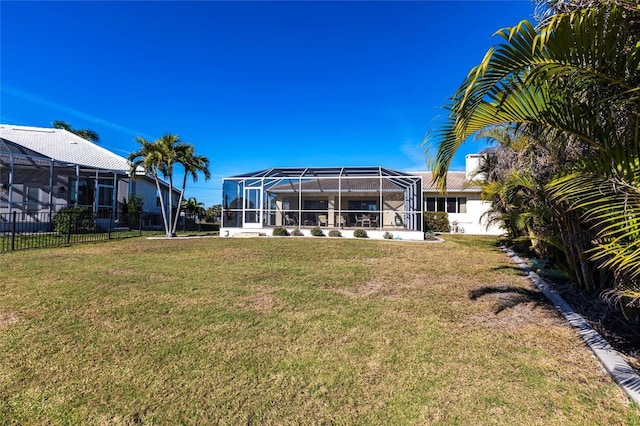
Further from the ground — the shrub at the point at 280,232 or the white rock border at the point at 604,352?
the shrub at the point at 280,232

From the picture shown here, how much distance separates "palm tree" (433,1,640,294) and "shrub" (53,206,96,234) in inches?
687

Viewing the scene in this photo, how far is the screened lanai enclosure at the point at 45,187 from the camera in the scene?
15.7 m

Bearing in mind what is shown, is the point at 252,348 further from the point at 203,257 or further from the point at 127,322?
the point at 203,257

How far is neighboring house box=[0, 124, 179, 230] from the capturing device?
16373mm

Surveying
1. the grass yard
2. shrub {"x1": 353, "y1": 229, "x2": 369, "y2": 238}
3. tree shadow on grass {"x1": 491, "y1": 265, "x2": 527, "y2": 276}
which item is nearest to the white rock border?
the grass yard

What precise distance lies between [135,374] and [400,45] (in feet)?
52.5

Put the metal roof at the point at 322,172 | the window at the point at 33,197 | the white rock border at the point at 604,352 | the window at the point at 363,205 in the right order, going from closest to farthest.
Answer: the white rock border at the point at 604,352
the metal roof at the point at 322,172
the window at the point at 33,197
the window at the point at 363,205

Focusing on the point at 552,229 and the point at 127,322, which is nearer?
the point at 127,322

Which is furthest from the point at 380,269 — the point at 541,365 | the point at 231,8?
the point at 231,8

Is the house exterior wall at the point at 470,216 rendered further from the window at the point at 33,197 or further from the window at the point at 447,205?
the window at the point at 33,197

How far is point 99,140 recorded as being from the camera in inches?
1624

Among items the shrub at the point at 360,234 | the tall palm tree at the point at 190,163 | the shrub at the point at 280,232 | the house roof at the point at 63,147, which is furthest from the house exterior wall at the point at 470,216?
the house roof at the point at 63,147

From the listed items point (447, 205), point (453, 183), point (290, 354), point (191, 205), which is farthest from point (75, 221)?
point (453, 183)

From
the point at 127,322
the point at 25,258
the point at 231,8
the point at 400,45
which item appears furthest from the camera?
the point at 400,45
